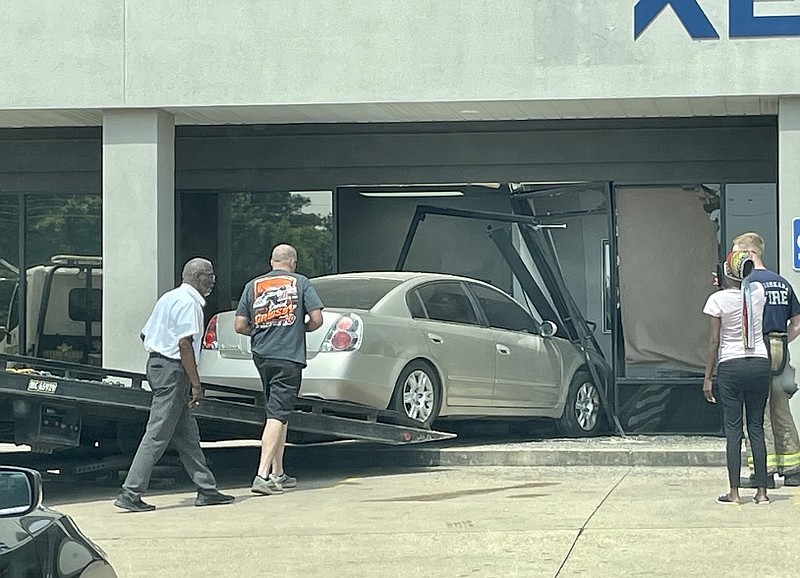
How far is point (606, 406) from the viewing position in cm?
1429

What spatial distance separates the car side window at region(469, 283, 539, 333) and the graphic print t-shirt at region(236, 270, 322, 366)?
3243 millimetres

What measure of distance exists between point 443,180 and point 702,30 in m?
4.02

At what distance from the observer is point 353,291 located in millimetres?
12812

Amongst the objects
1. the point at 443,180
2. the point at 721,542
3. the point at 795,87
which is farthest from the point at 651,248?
the point at 721,542

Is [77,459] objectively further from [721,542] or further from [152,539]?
[721,542]

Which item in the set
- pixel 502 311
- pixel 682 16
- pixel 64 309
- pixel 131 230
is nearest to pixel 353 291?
pixel 502 311

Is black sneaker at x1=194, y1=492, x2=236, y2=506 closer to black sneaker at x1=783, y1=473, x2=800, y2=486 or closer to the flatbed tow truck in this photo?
the flatbed tow truck

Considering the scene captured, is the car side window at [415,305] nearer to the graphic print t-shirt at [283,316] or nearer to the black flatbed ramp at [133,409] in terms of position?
the black flatbed ramp at [133,409]

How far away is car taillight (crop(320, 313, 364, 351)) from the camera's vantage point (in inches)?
458

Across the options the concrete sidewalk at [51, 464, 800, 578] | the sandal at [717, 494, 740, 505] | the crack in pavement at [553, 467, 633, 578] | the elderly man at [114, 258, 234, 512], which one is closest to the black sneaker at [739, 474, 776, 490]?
the concrete sidewalk at [51, 464, 800, 578]

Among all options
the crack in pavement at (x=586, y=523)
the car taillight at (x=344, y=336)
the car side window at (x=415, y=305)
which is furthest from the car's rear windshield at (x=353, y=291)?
the crack in pavement at (x=586, y=523)

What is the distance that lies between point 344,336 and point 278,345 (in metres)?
1.17

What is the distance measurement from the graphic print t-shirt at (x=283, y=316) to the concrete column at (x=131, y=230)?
6.98 feet

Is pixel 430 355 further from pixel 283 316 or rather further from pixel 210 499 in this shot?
pixel 210 499
